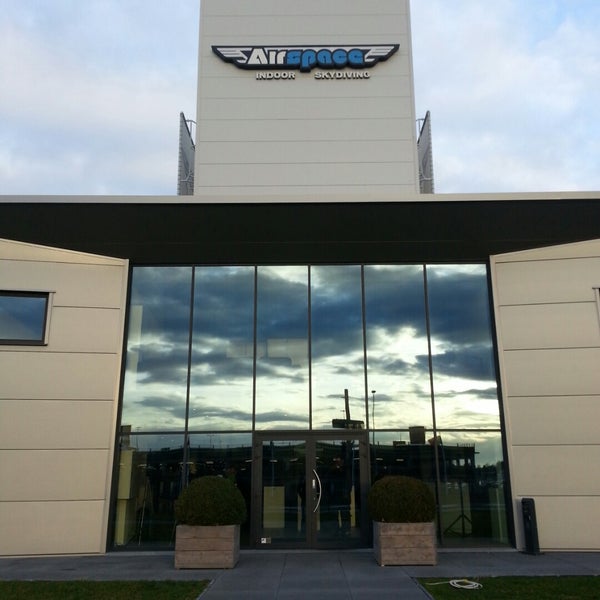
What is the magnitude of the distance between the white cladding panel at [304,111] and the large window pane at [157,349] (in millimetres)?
2476

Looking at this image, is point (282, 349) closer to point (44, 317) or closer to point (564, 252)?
point (44, 317)

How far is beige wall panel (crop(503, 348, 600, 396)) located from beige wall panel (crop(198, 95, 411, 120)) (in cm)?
646

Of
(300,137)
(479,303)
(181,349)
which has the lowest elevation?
(181,349)

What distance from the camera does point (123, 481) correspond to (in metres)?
12.0

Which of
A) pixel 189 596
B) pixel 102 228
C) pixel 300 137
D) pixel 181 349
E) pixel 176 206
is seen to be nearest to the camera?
pixel 189 596

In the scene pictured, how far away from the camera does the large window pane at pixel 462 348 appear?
12336 millimetres

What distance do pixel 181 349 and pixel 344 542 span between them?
17.1 ft

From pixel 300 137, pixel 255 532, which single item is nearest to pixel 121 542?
pixel 255 532

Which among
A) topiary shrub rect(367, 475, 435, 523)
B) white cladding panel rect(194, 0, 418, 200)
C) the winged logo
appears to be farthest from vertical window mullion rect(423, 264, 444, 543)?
the winged logo

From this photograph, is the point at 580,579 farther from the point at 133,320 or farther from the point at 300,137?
the point at 300,137

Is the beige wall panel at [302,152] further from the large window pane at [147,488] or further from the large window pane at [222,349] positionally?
the large window pane at [147,488]

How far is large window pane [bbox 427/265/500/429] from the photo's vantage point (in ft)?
40.5

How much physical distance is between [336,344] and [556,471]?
5065 mm

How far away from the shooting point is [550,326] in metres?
12.3
